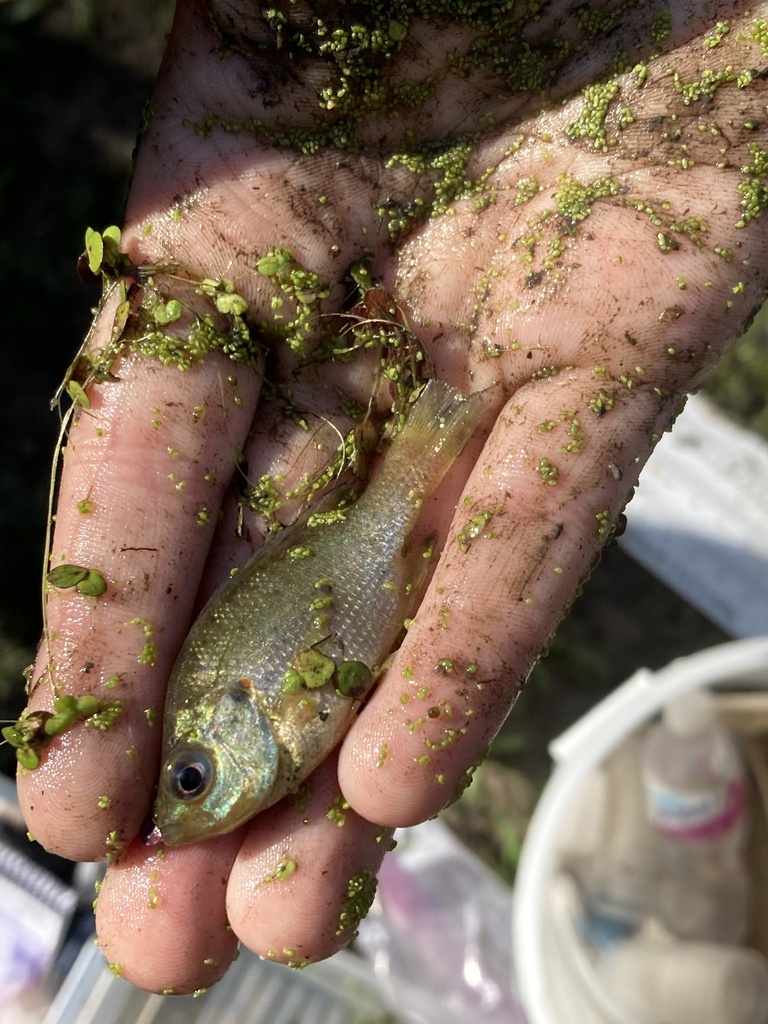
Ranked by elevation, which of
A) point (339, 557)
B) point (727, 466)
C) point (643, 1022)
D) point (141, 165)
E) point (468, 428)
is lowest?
point (643, 1022)

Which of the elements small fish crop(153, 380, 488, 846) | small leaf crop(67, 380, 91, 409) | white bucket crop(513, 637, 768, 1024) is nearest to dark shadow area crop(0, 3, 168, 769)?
small leaf crop(67, 380, 91, 409)

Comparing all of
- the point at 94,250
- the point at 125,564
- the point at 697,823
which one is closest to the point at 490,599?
the point at 125,564

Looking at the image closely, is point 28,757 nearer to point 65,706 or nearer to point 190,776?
point 65,706

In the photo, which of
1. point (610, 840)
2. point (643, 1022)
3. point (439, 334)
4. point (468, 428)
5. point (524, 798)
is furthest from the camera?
point (524, 798)

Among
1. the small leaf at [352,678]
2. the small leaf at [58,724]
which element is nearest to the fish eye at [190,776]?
the small leaf at [58,724]

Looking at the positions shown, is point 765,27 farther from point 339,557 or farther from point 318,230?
point 339,557

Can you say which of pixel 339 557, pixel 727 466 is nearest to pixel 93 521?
pixel 339 557

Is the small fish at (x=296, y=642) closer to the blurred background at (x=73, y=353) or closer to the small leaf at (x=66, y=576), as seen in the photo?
the small leaf at (x=66, y=576)
